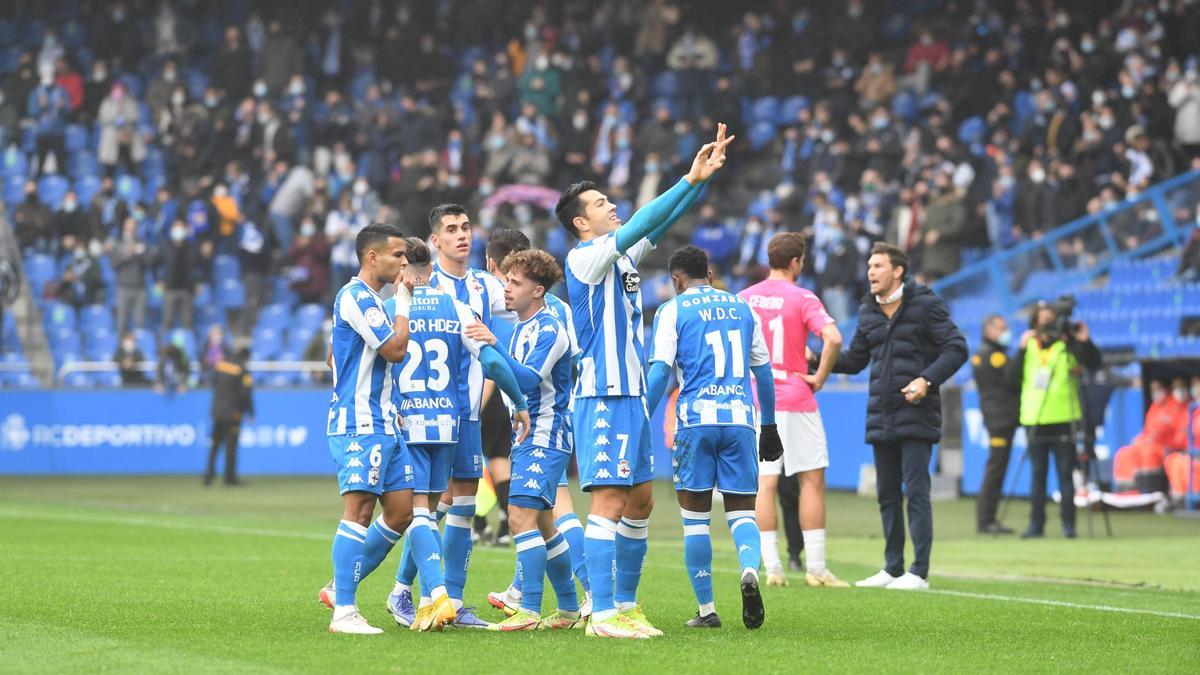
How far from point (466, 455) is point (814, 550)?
3150mm

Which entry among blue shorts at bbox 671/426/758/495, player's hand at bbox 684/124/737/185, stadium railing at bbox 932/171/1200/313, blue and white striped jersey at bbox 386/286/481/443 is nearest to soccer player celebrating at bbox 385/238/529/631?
blue and white striped jersey at bbox 386/286/481/443

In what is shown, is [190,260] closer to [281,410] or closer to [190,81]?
[281,410]

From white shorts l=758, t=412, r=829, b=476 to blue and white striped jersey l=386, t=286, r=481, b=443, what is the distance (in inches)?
131

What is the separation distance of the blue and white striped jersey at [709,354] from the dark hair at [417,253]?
136 cm

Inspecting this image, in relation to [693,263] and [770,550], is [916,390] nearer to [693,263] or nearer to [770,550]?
[770,550]

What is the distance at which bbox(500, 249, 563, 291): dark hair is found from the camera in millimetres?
8656

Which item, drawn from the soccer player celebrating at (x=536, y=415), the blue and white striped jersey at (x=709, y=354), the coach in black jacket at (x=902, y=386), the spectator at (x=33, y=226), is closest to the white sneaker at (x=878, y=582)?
the coach in black jacket at (x=902, y=386)

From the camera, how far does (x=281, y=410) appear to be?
27.2 m

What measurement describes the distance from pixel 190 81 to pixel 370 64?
3547mm

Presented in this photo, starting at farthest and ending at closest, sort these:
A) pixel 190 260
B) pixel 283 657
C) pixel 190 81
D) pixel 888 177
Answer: pixel 190 81 < pixel 190 260 < pixel 888 177 < pixel 283 657

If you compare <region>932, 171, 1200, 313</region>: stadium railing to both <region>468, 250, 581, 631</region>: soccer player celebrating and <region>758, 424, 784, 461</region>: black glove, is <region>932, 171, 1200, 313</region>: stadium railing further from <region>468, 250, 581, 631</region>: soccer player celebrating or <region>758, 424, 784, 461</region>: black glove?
<region>468, 250, 581, 631</region>: soccer player celebrating

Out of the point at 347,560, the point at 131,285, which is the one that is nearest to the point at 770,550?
the point at 347,560

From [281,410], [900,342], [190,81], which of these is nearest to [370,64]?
[190,81]

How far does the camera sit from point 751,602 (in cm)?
861
